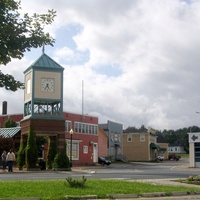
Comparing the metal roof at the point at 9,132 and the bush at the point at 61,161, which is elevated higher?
the metal roof at the point at 9,132

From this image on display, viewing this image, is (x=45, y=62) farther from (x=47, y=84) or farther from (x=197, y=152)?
(x=197, y=152)

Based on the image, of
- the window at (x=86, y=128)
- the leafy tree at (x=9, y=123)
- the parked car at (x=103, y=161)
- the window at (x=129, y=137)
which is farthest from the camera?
the window at (x=129, y=137)

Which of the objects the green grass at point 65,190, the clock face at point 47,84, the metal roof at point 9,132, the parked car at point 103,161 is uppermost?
the clock face at point 47,84

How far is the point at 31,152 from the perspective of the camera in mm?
40469

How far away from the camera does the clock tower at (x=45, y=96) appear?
4134 centimetres

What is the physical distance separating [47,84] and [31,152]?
625 cm

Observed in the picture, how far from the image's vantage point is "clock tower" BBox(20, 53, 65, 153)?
41344 mm

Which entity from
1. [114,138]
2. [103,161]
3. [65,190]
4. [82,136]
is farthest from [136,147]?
[65,190]

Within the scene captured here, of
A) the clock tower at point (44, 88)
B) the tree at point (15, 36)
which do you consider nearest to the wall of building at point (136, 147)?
the clock tower at point (44, 88)

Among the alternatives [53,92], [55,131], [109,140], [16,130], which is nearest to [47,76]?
[53,92]

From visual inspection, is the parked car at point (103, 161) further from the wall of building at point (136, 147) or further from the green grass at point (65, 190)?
the green grass at point (65, 190)

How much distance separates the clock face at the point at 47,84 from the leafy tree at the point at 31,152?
3.84 meters

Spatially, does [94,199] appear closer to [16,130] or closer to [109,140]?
[16,130]

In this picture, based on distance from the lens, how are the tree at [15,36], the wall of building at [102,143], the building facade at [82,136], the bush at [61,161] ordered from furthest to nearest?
1. the wall of building at [102,143]
2. the building facade at [82,136]
3. the bush at [61,161]
4. the tree at [15,36]
